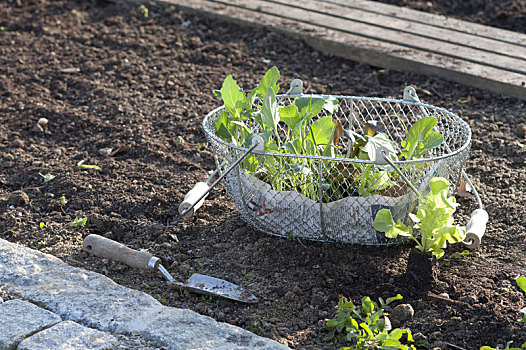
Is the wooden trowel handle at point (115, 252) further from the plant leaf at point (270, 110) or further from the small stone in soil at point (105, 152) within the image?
the small stone in soil at point (105, 152)

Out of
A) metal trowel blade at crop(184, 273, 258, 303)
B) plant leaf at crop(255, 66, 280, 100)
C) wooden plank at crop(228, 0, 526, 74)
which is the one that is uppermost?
plant leaf at crop(255, 66, 280, 100)

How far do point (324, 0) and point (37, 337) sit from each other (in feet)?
13.5

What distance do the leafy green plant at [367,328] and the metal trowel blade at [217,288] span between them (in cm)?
35

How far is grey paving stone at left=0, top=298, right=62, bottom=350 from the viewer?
7.25 ft

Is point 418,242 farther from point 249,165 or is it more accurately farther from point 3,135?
point 3,135

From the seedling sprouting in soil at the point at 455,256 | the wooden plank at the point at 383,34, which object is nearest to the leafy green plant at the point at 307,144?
the seedling sprouting in soil at the point at 455,256

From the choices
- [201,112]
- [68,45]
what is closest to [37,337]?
[201,112]

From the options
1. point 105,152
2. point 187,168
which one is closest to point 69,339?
point 187,168

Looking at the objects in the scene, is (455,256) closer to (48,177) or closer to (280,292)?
(280,292)

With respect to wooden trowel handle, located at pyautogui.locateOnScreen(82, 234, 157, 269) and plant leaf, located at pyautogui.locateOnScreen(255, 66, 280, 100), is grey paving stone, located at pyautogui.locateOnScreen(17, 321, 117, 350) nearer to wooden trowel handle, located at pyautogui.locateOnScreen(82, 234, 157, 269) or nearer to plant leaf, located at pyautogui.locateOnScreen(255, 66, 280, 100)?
wooden trowel handle, located at pyautogui.locateOnScreen(82, 234, 157, 269)

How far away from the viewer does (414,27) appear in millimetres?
5004

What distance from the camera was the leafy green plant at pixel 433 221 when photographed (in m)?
2.41

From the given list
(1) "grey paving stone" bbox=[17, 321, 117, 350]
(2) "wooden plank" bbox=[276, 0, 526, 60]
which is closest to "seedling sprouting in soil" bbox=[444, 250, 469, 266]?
(1) "grey paving stone" bbox=[17, 321, 117, 350]

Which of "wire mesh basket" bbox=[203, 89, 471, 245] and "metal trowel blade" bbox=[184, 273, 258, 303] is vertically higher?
"wire mesh basket" bbox=[203, 89, 471, 245]
